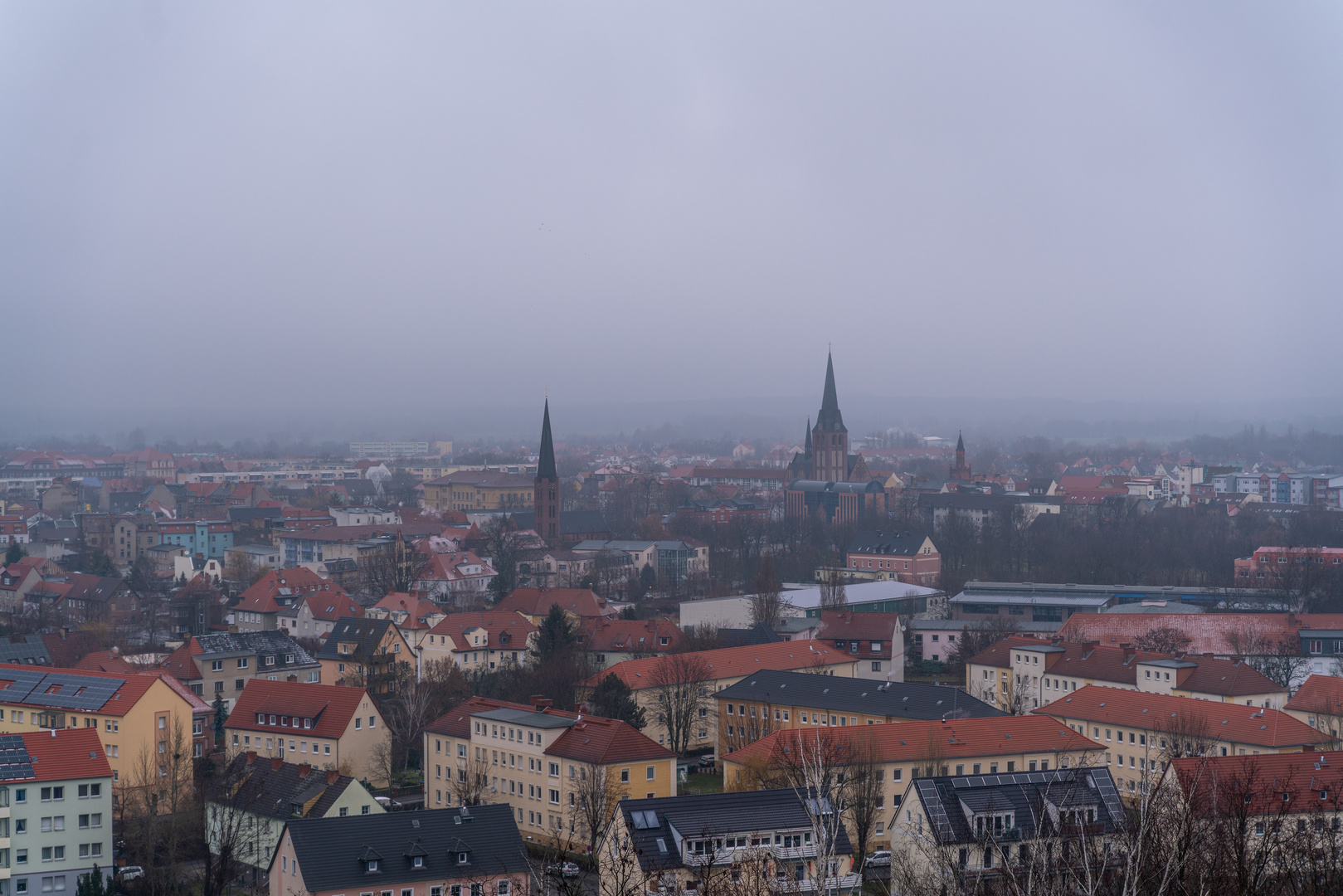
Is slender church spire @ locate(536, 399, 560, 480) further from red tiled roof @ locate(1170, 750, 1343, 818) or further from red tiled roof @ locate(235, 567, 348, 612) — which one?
red tiled roof @ locate(1170, 750, 1343, 818)

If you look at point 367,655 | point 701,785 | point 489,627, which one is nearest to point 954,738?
point 701,785

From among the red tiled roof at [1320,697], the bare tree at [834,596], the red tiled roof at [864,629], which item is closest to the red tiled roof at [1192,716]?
the red tiled roof at [1320,697]

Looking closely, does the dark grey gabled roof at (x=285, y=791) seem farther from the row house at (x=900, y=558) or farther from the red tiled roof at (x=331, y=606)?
the row house at (x=900, y=558)

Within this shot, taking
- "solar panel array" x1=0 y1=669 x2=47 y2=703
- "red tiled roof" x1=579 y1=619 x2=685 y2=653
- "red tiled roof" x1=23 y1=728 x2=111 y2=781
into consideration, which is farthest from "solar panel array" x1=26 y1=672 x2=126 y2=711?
"red tiled roof" x1=579 y1=619 x2=685 y2=653

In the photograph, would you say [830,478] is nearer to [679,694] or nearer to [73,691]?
[679,694]

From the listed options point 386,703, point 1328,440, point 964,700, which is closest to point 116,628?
point 386,703
